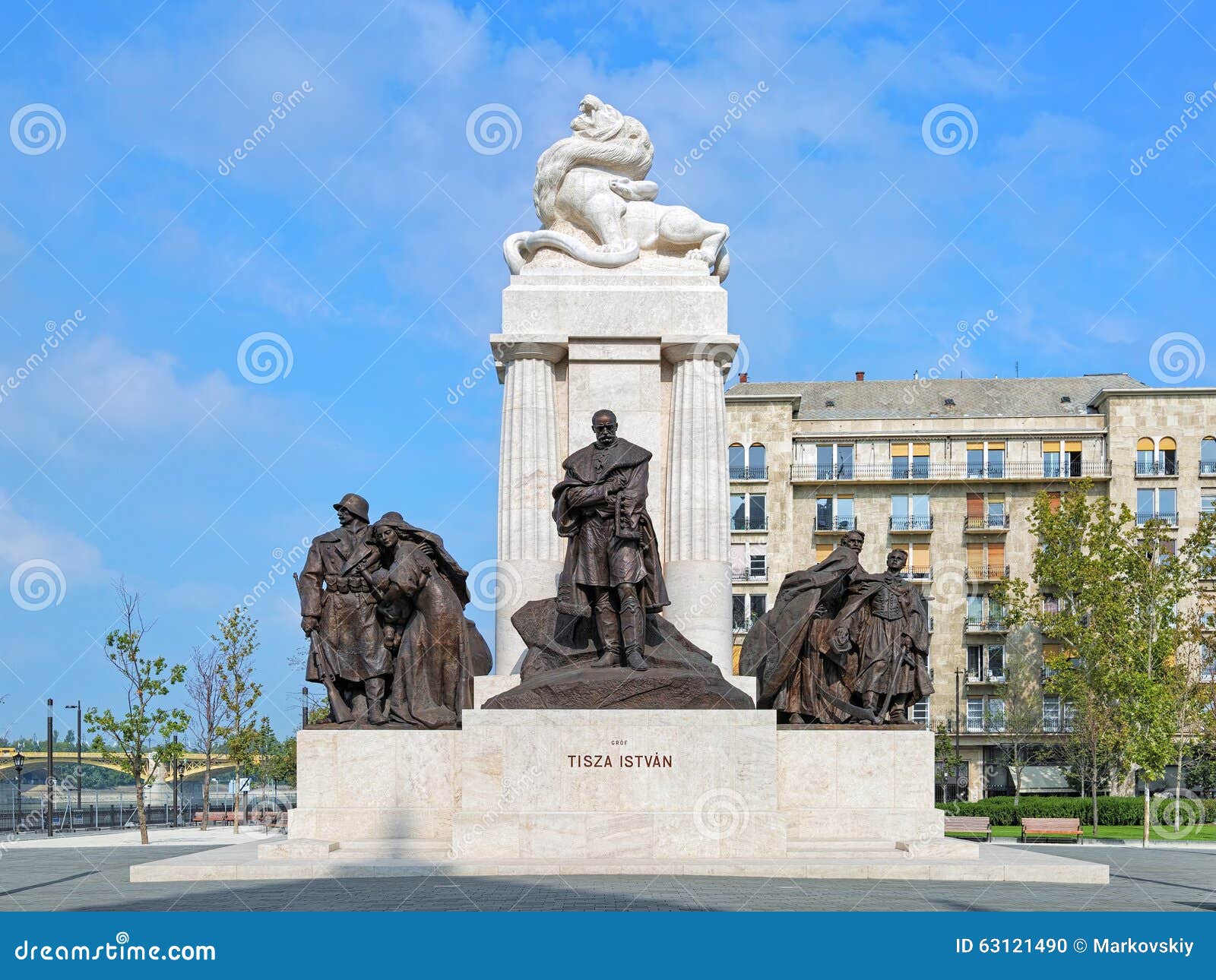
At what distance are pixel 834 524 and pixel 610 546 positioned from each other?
5619 centimetres

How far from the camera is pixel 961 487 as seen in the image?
73875 mm

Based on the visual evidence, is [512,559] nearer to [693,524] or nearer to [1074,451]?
[693,524]

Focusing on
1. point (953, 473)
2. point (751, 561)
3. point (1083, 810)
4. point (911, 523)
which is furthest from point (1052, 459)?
point (1083, 810)

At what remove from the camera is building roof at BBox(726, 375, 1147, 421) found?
259 feet

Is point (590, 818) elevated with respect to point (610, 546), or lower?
lower

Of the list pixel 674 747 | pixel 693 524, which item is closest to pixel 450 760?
pixel 674 747

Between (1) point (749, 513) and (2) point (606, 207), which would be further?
(1) point (749, 513)

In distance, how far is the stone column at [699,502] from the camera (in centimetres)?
2192

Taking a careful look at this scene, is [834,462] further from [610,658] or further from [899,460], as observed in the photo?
[610,658]

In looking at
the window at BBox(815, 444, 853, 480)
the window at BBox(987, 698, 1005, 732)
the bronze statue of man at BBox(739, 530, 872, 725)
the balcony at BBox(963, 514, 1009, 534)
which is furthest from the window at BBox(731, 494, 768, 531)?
the bronze statue of man at BBox(739, 530, 872, 725)

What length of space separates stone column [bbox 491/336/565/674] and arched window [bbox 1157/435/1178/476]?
58.9 m

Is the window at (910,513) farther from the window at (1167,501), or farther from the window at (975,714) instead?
the window at (1167,501)

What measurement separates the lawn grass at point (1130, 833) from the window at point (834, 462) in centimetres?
2814

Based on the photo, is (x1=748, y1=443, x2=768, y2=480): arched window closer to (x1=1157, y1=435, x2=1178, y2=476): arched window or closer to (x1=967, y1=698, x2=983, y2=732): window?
(x1=967, y1=698, x2=983, y2=732): window
